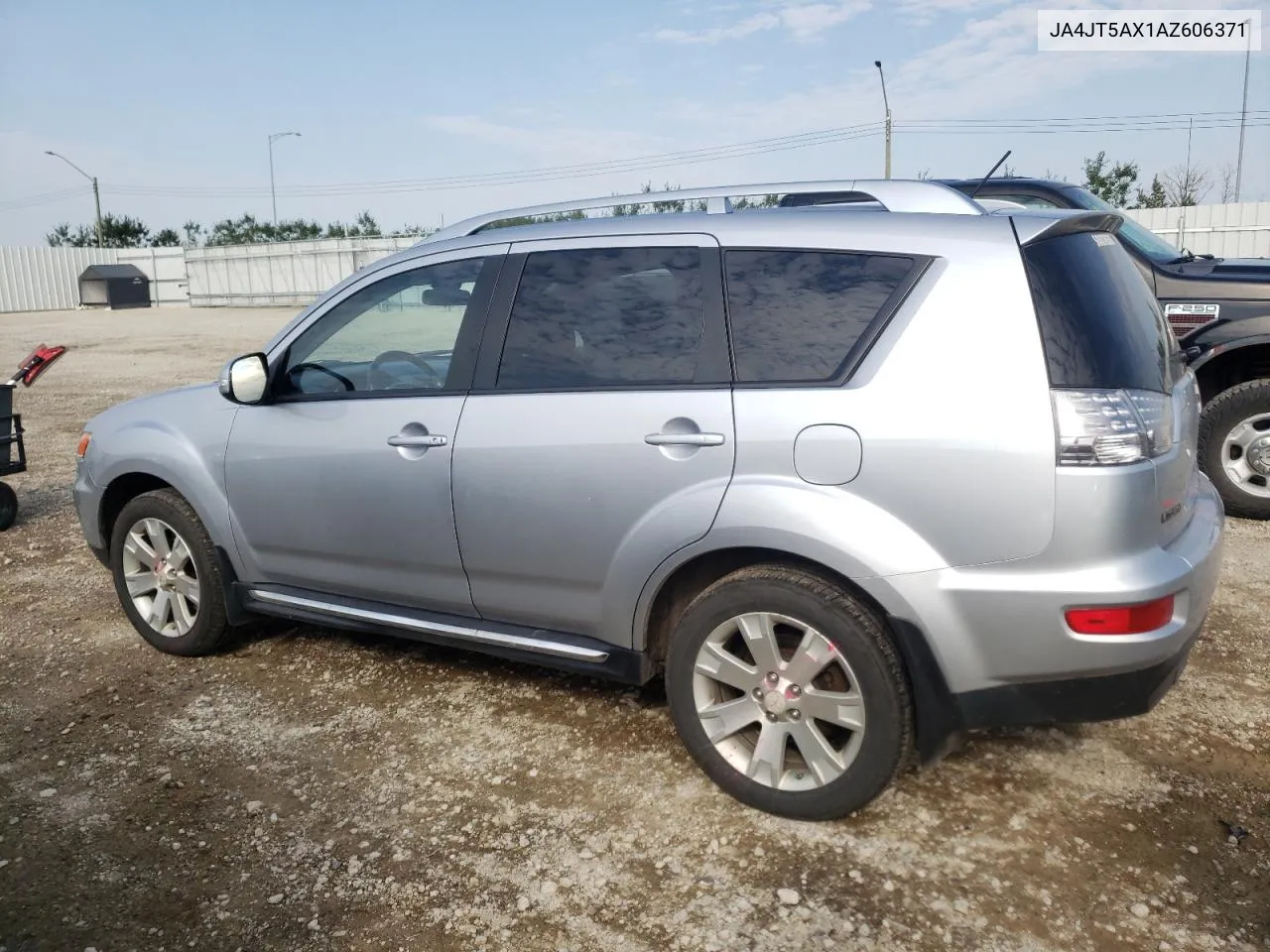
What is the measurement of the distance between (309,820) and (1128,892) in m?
2.33

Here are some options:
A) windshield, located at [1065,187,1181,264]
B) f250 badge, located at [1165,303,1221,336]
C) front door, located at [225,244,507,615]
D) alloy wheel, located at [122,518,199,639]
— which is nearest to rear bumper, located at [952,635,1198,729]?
front door, located at [225,244,507,615]

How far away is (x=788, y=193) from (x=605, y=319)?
0.72 m

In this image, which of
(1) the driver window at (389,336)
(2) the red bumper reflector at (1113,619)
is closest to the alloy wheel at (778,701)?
(2) the red bumper reflector at (1113,619)

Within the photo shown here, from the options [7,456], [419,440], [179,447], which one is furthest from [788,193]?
[7,456]

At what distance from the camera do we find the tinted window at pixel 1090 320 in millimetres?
2633

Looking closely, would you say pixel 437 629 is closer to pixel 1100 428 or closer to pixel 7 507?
pixel 1100 428

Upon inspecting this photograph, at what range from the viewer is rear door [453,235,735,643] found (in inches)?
121

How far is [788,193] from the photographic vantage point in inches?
130

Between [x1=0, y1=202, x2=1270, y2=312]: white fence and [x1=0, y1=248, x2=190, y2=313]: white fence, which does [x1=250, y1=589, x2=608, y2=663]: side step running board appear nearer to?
[x1=0, y1=202, x2=1270, y2=312]: white fence

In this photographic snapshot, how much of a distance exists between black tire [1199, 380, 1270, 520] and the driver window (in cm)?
477

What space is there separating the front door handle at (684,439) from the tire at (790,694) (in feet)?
1.30

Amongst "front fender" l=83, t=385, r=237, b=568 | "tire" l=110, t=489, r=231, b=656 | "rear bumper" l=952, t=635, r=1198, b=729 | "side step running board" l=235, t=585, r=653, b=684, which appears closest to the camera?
"rear bumper" l=952, t=635, r=1198, b=729

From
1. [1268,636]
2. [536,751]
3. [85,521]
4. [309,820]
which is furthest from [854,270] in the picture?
[85,521]

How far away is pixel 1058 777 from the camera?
3.24 metres
